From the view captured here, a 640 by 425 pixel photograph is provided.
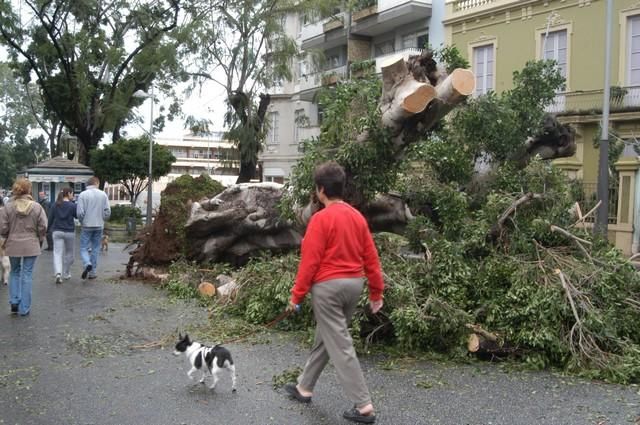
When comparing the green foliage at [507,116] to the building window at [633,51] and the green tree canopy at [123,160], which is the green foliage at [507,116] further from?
the green tree canopy at [123,160]

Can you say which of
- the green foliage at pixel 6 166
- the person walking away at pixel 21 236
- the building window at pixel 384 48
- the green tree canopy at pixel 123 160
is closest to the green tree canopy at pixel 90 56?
the green tree canopy at pixel 123 160

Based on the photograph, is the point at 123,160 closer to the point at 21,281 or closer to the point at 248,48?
the point at 248,48

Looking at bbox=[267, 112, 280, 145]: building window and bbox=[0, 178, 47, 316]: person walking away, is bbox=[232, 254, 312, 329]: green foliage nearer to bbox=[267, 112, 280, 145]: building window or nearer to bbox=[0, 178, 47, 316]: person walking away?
bbox=[0, 178, 47, 316]: person walking away

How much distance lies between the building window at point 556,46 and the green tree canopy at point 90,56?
13.8 metres

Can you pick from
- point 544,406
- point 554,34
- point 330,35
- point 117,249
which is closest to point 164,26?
point 330,35

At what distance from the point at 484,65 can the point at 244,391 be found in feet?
70.9

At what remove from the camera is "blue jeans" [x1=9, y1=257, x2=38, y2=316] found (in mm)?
7957

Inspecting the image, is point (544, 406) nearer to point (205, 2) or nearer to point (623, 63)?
point (623, 63)

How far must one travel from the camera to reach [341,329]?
4375 mm

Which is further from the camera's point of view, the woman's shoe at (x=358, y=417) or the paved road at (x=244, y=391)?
the paved road at (x=244, y=391)

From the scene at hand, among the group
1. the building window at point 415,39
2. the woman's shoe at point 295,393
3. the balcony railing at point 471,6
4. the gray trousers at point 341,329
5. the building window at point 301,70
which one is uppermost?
the balcony railing at point 471,6

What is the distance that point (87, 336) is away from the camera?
700cm

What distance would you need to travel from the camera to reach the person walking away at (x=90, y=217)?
1110 centimetres

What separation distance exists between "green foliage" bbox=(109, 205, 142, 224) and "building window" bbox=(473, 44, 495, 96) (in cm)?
1502
